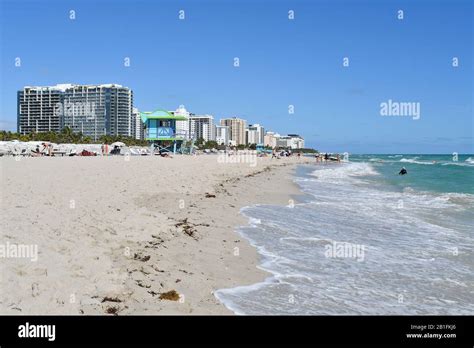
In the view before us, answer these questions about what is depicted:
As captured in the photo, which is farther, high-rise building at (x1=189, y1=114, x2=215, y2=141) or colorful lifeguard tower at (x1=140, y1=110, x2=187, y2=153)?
high-rise building at (x1=189, y1=114, x2=215, y2=141)

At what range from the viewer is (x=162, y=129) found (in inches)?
1871

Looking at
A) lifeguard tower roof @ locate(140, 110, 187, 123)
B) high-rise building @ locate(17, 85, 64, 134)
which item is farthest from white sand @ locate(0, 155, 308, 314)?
high-rise building @ locate(17, 85, 64, 134)

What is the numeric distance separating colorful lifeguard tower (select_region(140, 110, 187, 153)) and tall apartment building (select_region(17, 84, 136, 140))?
339 feet

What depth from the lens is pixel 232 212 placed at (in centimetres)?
1267

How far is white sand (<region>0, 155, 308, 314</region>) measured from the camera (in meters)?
4.77

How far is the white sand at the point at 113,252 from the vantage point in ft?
15.6

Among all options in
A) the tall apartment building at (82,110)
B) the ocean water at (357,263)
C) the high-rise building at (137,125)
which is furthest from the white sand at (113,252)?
the high-rise building at (137,125)

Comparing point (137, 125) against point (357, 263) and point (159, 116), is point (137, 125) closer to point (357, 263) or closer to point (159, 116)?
point (159, 116)

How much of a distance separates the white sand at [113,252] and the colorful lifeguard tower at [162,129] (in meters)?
33.9

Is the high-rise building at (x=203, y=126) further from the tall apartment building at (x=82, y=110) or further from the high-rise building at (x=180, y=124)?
the high-rise building at (x=180, y=124)

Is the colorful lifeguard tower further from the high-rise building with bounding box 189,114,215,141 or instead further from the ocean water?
the high-rise building with bounding box 189,114,215,141

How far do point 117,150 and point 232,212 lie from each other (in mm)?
41622

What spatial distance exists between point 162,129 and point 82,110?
109608 mm
